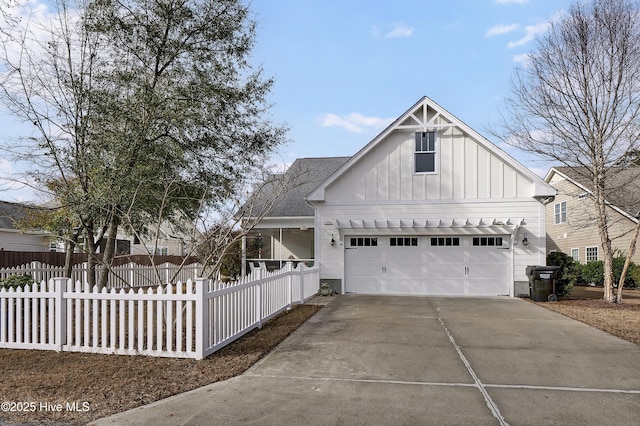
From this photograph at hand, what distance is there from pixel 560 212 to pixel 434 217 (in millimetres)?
16021

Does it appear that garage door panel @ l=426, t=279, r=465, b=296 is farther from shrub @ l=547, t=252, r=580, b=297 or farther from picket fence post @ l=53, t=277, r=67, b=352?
picket fence post @ l=53, t=277, r=67, b=352

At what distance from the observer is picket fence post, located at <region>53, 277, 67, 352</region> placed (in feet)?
20.9

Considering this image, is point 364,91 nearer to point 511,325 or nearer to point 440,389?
point 511,325

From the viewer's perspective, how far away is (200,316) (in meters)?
5.94

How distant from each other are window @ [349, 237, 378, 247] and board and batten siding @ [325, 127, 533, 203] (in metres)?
1.37

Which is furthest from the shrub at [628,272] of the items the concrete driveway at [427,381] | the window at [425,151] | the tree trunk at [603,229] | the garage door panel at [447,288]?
the concrete driveway at [427,381]

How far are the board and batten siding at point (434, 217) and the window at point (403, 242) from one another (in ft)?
0.90

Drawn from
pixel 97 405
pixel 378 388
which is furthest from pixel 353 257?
pixel 97 405

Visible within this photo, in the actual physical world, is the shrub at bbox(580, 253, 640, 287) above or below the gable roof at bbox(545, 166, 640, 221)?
below

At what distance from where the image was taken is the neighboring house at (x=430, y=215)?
14.4 m

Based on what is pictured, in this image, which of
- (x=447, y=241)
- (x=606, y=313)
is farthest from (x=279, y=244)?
(x=606, y=313)

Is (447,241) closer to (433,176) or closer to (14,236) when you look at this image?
(433,176)

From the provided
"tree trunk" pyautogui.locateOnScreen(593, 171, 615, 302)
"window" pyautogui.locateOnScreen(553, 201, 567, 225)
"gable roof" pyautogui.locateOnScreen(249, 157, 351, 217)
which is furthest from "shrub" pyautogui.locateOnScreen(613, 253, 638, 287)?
"gable roof" pyautogui.locateOnScreen(249, 157, 351, 217)

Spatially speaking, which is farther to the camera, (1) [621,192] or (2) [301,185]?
(1) [621,192]
